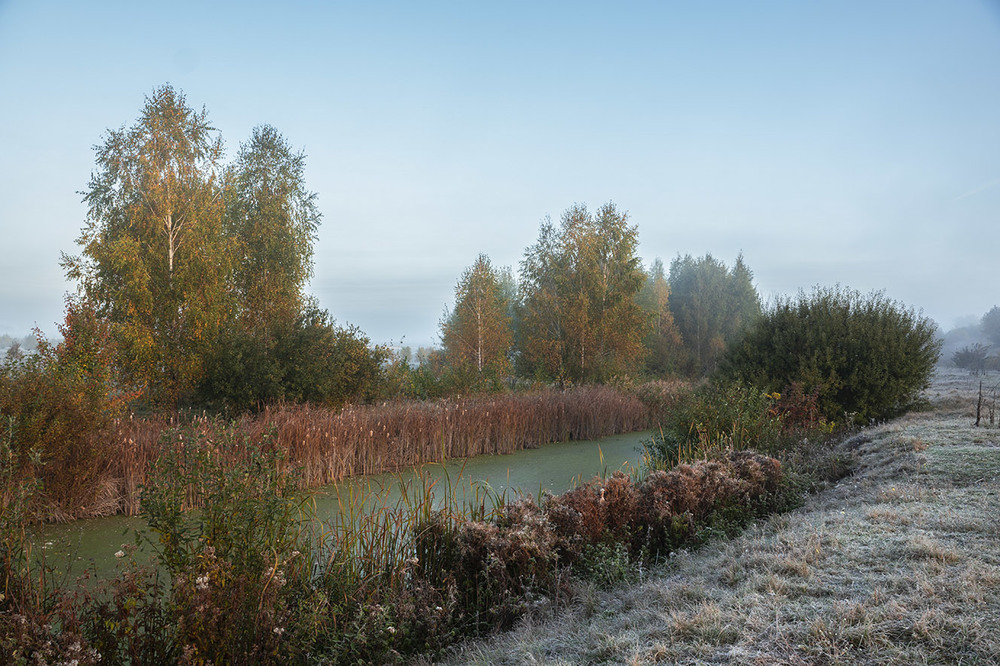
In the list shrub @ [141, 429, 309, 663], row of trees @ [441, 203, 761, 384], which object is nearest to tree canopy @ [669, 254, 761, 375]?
row of trees @ [441, 203, 761, 384]

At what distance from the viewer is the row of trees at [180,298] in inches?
426

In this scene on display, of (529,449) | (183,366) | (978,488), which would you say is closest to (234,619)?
(978,488)

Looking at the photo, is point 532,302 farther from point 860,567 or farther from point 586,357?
point 860,567

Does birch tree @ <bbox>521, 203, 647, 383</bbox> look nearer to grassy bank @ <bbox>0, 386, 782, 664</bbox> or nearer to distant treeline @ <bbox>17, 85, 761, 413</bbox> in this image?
distant treeline @ <bbox>17, 85, 761, 413</bbox>

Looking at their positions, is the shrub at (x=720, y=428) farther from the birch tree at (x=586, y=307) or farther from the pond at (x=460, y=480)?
the birch tree at (x=586, y=307)

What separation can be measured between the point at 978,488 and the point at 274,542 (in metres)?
5.26

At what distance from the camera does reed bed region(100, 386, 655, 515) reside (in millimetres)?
6625

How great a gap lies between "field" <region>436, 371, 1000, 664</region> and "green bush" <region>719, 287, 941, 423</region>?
18.3 feet

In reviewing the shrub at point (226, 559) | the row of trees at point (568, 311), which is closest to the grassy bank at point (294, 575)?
the shrub at point (226, 559)

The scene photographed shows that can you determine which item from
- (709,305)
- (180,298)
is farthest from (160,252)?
(709,305)

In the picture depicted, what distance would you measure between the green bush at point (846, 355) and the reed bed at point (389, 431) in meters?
2.98

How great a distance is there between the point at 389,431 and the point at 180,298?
6883 mm

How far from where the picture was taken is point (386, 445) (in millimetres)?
8688

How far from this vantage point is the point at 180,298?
12.8 m
